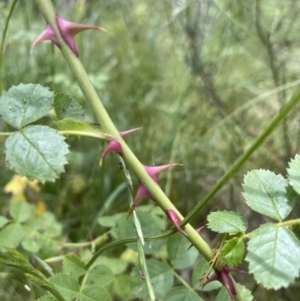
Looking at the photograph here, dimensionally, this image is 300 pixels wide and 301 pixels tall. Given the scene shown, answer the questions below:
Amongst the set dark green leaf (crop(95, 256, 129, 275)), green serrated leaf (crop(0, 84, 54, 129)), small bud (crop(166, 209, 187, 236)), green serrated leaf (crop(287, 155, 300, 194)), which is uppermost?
green serrated leaf (crop(0, 84, 54, 129))

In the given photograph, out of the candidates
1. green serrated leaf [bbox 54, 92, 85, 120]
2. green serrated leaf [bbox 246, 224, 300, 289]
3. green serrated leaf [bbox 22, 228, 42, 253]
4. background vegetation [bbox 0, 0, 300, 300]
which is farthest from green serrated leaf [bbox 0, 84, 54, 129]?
background vegetation [bbox 0, 0, 300, 300]

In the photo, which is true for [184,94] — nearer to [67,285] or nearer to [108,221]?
[108,221]

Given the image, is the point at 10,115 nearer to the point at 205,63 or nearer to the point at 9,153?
the point at 9,153

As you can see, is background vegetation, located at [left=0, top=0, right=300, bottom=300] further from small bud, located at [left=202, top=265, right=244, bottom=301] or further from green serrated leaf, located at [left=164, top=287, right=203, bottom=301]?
small bud, located at [left=202, top=265, right=244, bottom=301]

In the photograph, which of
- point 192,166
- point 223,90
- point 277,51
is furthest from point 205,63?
point 192,166

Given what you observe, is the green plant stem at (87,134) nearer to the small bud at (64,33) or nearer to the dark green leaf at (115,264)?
the small bud at (64,33)

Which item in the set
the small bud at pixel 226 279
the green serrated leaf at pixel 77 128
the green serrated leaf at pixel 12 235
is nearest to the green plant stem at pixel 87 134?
the green serrated leaf at pixel 77 128

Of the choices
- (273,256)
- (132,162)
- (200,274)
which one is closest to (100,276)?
(200,274)
